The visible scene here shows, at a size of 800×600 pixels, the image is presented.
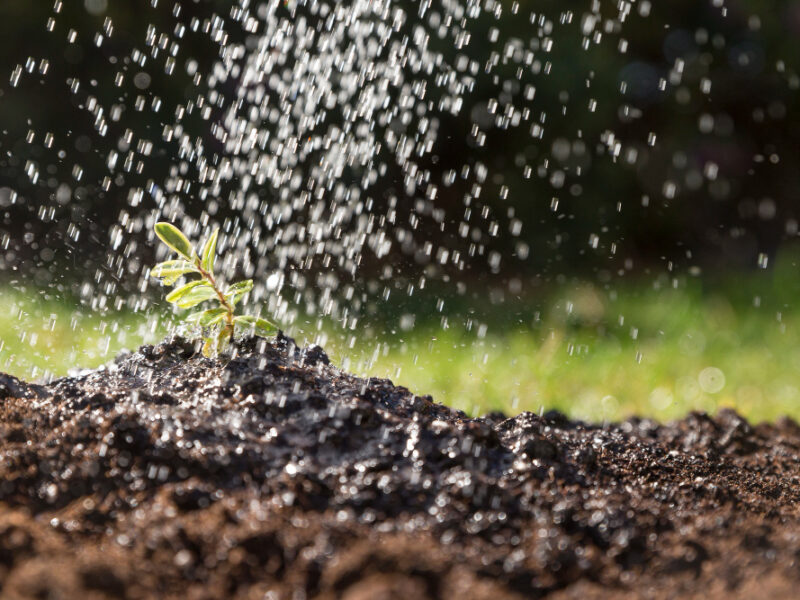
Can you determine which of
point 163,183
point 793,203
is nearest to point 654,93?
point 793,203

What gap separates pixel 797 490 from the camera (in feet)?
6.35

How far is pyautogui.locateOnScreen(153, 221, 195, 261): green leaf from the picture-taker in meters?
1.96

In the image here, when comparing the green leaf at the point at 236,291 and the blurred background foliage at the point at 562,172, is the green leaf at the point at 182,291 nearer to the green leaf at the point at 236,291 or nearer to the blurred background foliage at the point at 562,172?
the green leaf at the point at 236,291

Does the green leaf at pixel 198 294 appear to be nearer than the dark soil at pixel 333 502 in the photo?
No

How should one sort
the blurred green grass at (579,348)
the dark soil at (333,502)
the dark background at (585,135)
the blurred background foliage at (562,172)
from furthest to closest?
the dark background at (585,135), the blurred background foliage at (562,172), the blurred green grass at (579,348), the dark soil at (333,502)

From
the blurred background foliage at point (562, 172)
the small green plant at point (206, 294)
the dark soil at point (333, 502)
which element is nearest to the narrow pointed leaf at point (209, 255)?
the small green plant at point (206, 294)

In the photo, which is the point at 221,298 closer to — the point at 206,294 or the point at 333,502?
the point at 206,294

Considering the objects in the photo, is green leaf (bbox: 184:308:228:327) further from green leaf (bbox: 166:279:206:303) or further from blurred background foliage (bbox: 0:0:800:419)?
blurred background foliage (bbox: 0:0:800:419)

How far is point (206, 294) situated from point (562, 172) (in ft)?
13.4

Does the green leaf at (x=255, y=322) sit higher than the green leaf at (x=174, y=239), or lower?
lower

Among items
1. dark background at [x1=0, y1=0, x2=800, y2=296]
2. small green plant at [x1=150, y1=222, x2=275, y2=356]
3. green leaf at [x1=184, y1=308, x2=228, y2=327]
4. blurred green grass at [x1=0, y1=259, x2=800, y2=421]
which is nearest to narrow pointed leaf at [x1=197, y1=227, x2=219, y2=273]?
small green plant at [x1=150, y1=222, x2=275, y2=356]

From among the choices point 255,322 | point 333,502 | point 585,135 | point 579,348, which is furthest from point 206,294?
point 585,135

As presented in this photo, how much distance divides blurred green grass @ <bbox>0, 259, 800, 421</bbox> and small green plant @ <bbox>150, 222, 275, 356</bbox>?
3.42ft

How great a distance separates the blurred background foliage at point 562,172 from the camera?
14.7 ft
